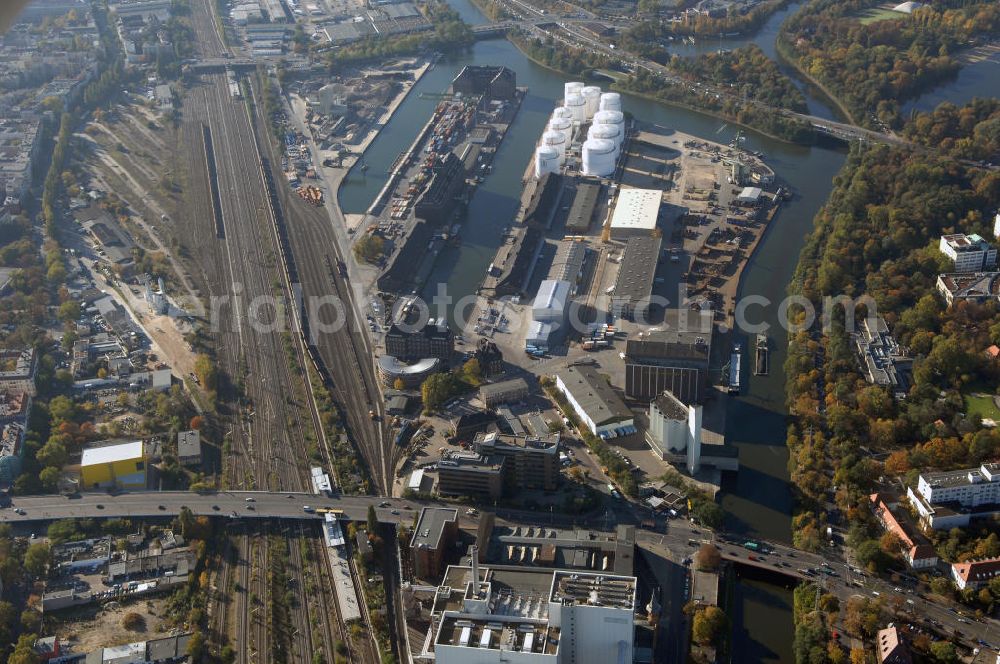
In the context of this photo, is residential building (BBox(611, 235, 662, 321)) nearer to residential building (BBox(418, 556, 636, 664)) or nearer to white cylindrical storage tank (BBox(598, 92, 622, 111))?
white cylindrical storage tank (BBox(598, 92, 622, 111))

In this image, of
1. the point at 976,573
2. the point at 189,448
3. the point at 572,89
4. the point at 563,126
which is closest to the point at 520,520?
the point at 189,448

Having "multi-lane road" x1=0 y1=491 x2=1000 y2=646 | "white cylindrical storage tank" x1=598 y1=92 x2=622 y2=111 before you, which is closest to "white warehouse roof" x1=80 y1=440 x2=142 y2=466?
"multi-lane road" x1=0 y1=491 x2=1000 y2=646

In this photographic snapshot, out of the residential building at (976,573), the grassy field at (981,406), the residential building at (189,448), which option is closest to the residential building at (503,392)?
the residential building at (189,448)

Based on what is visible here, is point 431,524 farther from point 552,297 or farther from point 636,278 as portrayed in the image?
point 636,278

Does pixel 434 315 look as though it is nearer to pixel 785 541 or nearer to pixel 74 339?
pixel 74 339

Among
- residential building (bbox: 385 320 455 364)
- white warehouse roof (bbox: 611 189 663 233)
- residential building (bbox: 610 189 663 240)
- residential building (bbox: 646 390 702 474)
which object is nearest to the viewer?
residential building (bbox: 646 390 702 474)
